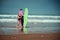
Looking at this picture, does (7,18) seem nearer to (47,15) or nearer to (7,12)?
(7,12)

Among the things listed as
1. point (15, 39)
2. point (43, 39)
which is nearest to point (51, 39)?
point (43, 39)

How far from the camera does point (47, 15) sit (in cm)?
1348

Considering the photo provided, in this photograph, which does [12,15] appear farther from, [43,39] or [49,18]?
[43,39]

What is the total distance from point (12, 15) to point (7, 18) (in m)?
0.38

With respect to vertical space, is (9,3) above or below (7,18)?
above

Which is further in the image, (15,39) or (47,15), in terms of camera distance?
(47,15)

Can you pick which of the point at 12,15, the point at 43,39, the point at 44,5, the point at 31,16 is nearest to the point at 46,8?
the point at 44,5

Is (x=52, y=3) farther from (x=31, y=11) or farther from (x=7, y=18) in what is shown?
(x=7, y=18)

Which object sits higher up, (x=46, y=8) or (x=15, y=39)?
(x=46, y=8)

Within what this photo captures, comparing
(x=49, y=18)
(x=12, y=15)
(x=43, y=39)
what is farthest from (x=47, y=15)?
(x=43, y=39)

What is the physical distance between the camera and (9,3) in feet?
43.7

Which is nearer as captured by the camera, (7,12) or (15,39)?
(15,39)

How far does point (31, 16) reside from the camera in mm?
13578

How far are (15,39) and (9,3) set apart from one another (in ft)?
23.8
